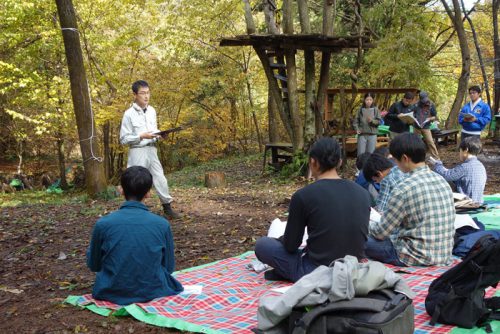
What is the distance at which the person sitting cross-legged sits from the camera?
17.3 feet

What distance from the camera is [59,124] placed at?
16938 mm

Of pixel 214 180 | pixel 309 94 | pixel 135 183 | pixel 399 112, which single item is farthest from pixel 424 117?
pixel 135 183

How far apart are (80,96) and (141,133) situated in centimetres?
331

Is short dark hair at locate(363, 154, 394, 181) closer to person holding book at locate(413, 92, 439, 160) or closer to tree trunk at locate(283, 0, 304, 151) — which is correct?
person holding book at locate(413, 92, 439, 160)

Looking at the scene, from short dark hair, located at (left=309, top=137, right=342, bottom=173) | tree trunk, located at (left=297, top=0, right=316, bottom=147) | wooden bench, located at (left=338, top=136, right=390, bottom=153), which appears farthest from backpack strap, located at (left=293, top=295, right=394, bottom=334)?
wooden bench, located at (left=338, top=136, right=390, bottom=153)

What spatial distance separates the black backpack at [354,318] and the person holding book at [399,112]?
7934 millimetres

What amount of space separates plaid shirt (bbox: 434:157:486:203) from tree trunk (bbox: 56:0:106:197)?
6152mm

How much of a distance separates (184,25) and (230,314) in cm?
1674

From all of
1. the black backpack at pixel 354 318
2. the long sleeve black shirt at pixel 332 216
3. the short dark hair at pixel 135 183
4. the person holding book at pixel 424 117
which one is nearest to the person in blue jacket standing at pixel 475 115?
the person holding book at pixel 424 117

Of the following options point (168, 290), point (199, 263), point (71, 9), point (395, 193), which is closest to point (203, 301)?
point (168, 290)

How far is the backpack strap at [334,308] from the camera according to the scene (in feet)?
8.09

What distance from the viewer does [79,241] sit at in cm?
606

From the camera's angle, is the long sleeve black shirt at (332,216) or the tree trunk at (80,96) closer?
the long sleeve black shirt at (332,216)

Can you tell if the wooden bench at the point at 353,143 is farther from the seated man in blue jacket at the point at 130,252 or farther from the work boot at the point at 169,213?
the seated man in blue jacket at the point at 130,252
